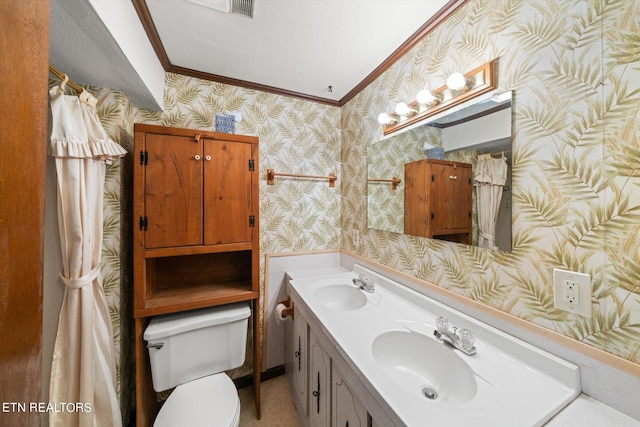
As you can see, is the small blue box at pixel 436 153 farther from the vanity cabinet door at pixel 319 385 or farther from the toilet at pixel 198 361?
the toilet at pixel 198 361

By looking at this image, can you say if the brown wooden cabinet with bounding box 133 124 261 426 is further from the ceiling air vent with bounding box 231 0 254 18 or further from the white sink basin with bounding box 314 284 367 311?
the ceiling air vent with bounding box 231 0 254 18

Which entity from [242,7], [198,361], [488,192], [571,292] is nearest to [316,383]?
[198,361]

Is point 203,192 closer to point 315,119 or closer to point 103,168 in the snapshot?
point 103,168

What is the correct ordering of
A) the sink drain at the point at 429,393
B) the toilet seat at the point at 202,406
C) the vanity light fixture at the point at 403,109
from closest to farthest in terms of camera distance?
the sink drain at the point at 429,393
the toilet seat at the point at 202,406
the vanity light fixture at the point at 403,109

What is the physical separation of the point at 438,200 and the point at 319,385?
1100 millimetres

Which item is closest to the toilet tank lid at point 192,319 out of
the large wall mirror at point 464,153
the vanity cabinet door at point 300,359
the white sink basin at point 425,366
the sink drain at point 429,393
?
the vanity cabinet door at point 300,359

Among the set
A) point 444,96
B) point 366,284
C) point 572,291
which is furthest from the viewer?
point 366,284

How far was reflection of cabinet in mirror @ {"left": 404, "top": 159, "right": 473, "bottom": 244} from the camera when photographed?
3.35ft

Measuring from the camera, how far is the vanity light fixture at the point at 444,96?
93 cm

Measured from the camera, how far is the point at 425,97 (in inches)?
45.9

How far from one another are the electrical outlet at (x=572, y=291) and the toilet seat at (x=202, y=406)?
145 centimetres

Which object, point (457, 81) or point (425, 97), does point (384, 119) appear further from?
point (457, 81)

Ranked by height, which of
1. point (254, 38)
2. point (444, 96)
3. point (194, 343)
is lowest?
point (194, 343)

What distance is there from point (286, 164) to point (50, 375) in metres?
1.72
